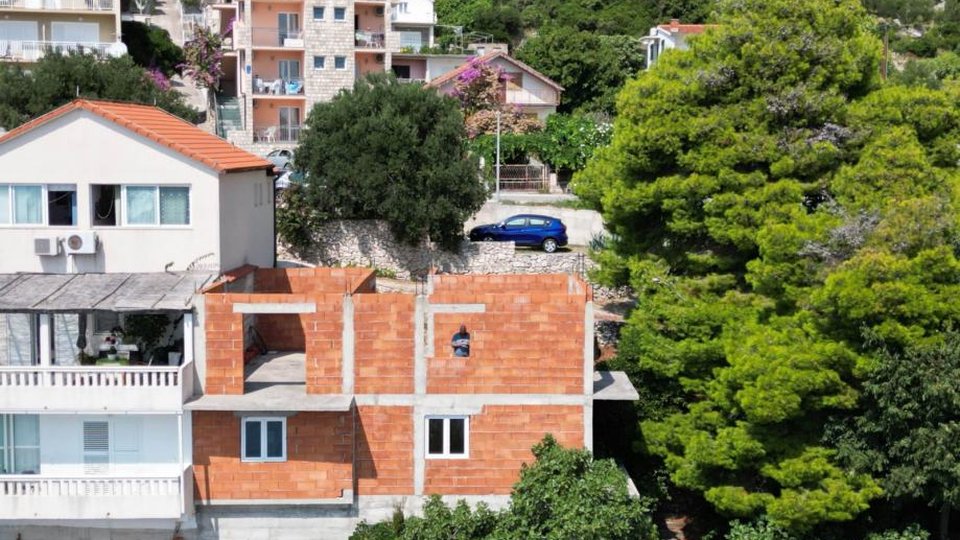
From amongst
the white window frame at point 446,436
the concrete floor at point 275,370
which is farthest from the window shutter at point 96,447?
the white window frame at point 446,436

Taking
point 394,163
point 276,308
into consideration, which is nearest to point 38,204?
point 276,308

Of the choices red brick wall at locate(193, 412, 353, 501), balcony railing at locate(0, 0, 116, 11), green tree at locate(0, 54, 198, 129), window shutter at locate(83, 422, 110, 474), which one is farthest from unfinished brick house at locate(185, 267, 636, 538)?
balcony railing at locate(0, 0, 116, 11)

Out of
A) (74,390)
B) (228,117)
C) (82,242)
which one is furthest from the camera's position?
(228,117)

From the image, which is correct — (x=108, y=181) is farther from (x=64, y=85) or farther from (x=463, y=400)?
(x=64, y=85)

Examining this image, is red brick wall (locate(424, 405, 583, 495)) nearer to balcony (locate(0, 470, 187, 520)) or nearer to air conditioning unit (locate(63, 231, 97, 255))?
balcony (locate(0, 470, 187, 520))

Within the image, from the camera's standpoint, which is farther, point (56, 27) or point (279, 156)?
point (56, 27)

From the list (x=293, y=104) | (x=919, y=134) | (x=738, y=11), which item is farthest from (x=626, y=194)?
(x=293, y=104)

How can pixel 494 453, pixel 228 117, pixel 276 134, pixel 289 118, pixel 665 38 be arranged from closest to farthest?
pixel 494 453 < pixel 276 134 < pixel 289 118 < pixel 228 117 < pixel 665 38
